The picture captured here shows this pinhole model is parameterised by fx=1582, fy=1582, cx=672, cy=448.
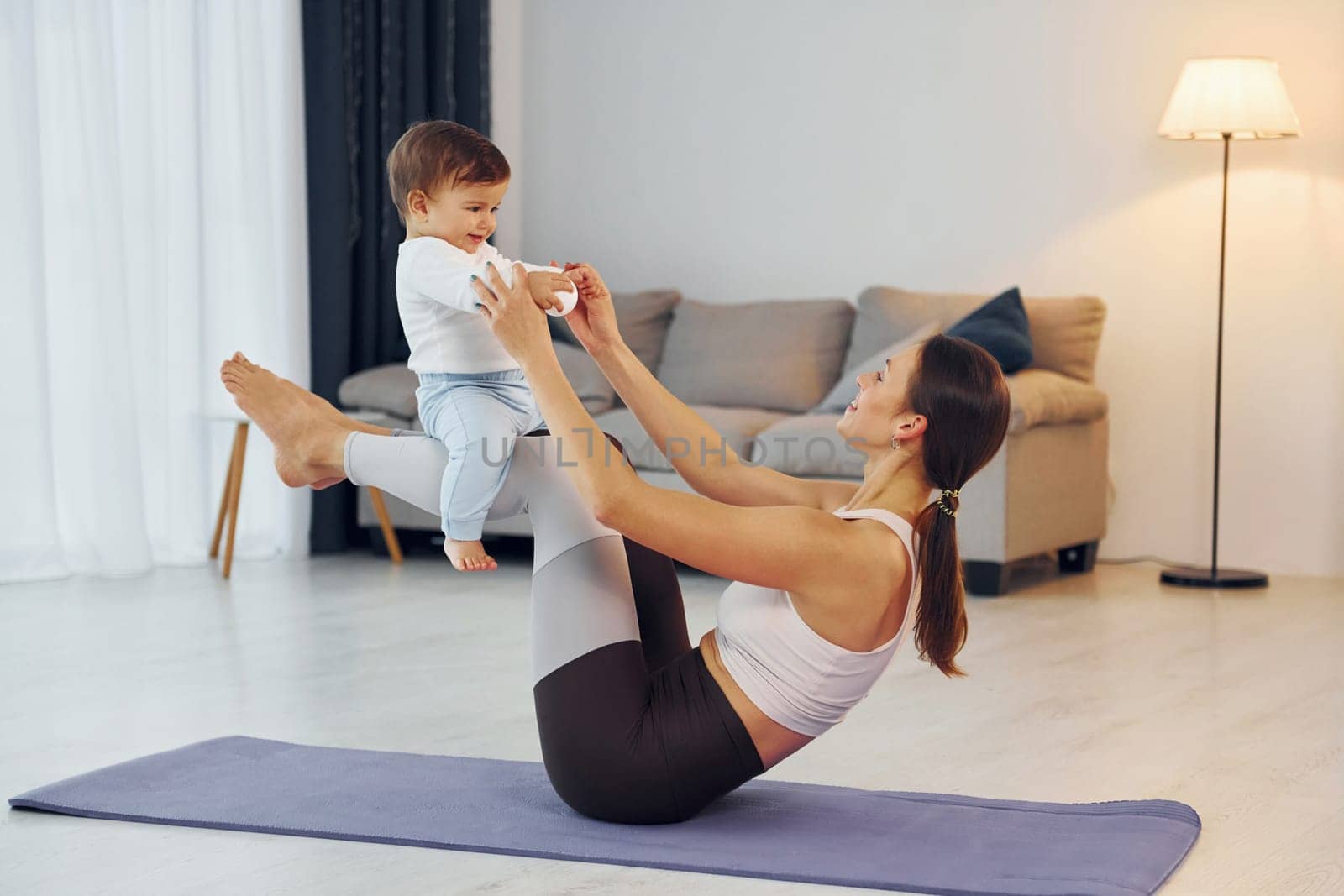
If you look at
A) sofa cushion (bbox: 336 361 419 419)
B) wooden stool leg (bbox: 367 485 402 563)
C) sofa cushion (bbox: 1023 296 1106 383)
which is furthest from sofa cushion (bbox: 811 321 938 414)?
wooden stool leg (bbox: 367 485 402 563)

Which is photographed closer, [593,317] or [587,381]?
[593,317]

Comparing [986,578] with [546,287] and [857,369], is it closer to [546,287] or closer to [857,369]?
[857,369]

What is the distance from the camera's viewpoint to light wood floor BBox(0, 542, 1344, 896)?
2074mm

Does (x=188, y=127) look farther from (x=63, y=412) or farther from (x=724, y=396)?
(x=724, y=396)

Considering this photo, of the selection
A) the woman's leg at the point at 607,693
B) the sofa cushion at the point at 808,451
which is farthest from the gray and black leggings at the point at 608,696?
the sofa cushion at the point at 808,451

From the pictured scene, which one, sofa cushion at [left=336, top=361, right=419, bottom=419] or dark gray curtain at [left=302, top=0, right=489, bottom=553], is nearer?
sofa cushion at [left=336, top=361, right=419, bottom=419]

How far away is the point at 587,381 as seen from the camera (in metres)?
5.23

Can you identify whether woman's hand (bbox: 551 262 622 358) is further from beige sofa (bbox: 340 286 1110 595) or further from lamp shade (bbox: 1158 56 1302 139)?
lamp shade (bbox: 1158 56 1302 139)

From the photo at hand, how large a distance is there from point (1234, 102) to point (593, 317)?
10.2ft

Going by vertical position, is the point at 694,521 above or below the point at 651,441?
above

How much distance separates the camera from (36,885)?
6.55ft

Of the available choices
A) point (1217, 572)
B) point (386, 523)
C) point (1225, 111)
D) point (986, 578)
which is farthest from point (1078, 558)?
point (386, 523)

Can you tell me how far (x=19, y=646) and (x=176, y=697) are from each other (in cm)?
74

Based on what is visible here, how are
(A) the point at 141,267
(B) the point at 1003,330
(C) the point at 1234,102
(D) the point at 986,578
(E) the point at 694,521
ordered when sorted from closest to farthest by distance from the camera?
(E) the point at 694,521
(D) the point at 986,578
(C) the point at 1234,102
(B) the point at 1003,330
(A) the point at 141,267
